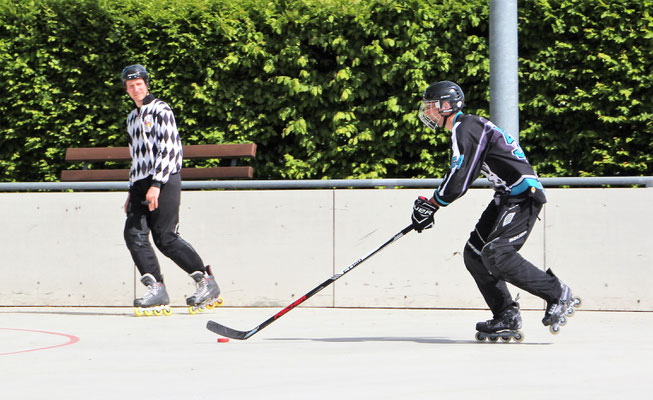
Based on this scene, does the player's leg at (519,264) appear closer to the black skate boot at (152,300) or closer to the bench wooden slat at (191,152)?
the black skate boot at (152,300)

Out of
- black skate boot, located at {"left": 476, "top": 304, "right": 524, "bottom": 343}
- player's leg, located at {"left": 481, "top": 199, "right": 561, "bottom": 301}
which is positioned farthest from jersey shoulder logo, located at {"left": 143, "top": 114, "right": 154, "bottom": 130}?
black skate boot, located at {"left": 476, "top": 304, "right": 524, "bottom": 343}

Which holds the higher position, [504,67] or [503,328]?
[504,67]

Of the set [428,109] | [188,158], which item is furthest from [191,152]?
[428,109]

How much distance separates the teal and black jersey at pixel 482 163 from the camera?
18.4 ft

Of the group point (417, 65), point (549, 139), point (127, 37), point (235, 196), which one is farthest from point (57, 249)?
point (549, 139)

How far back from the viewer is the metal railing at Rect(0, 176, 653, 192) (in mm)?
7500

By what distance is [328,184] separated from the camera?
7969mm

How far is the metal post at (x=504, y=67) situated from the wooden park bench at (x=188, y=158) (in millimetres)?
2227

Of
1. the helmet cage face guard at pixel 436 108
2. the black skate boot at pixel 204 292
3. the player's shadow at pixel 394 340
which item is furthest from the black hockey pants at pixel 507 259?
the black skate boot at pixel 204 292

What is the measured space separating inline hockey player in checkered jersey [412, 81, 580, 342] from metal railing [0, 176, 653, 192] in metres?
1.85

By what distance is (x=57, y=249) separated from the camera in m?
8.27

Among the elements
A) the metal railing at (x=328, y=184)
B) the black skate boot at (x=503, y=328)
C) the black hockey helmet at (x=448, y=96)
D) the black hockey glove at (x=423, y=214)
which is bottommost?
the black skate boot at (x=503, y=328)

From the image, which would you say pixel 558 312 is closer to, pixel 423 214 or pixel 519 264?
pixel 519 264

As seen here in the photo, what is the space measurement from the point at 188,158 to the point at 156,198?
1.46m
